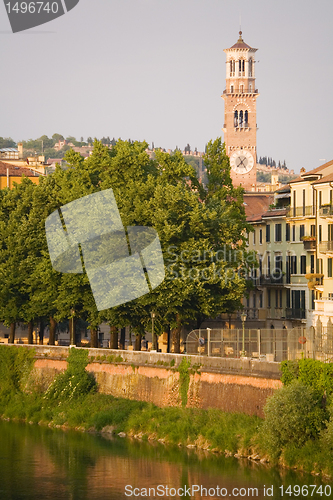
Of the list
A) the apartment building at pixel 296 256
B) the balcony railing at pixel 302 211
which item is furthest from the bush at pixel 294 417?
the balcony railing at pixel 302 211

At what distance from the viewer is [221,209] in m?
59.3

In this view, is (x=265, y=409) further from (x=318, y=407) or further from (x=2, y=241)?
(x=2, y=241)

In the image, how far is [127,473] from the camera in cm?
4106

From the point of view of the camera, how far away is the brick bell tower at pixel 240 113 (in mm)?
153375

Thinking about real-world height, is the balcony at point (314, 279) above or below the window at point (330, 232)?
below

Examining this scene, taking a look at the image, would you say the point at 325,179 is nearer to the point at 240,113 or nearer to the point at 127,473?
the point at 127,473

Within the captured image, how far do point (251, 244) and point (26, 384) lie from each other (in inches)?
1022

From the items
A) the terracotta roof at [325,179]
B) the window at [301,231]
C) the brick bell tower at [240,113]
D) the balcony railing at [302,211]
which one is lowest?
the window at [301,231]

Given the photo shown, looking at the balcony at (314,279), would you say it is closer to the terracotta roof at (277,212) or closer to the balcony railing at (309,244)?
the balcony railing at (309,244)

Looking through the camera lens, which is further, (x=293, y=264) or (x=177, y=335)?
(x=293, y=264)

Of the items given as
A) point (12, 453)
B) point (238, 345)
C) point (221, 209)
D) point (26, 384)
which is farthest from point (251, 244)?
point (12, 453)

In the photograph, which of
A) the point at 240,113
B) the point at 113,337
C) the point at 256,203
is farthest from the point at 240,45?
the point at 113,337

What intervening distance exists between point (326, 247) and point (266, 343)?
17012mm

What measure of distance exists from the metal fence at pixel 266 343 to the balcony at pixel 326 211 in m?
14.3
